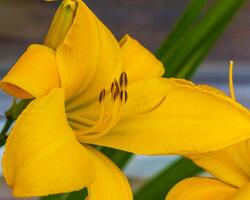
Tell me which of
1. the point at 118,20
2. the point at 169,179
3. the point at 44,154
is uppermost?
the point at 44,154

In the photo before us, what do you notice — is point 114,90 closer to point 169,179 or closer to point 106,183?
point 106,183

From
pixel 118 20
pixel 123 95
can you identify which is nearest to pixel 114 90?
pixel 123 95

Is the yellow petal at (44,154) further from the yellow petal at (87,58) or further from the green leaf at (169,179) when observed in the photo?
the green leaf at (169,179)

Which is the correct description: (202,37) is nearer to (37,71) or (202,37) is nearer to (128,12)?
(37,71)

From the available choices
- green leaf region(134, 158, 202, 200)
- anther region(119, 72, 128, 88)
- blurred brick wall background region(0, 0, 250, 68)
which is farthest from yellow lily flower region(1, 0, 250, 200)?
blurred brick wall background region(0, 0, 250, 68)

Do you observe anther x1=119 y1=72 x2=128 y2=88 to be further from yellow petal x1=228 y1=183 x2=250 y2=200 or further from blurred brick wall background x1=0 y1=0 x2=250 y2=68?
blurred brick wall background x1=0 y1=0 x2=250 y2=68

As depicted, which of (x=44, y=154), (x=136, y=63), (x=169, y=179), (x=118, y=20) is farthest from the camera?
(x=118, y=20)
